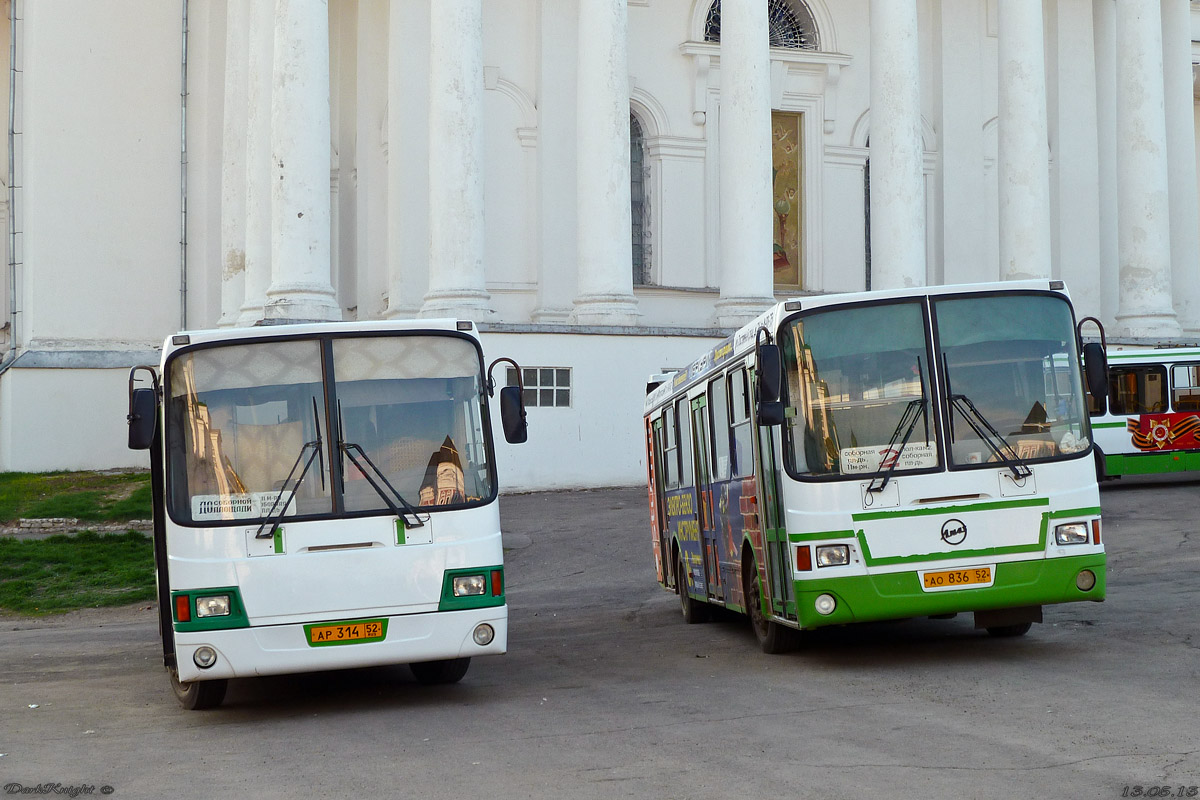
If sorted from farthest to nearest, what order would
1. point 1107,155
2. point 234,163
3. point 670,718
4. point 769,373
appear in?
point 1107,155 → point 234,163 → point 769,373 → point 670,718

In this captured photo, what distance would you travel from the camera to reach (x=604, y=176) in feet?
81.6

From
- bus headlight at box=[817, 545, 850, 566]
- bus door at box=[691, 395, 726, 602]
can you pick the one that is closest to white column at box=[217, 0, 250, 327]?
bus door at box=[691, 395, 726, 602]

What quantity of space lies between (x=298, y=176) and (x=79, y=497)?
20.4 ft

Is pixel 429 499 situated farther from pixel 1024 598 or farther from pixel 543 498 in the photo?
pixel 543 498

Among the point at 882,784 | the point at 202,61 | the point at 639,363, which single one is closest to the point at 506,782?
the point at 882,784

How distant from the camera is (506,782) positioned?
655cm

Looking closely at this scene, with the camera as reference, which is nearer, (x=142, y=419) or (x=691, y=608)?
(x=142, y=419)

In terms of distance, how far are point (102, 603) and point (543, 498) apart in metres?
8.06

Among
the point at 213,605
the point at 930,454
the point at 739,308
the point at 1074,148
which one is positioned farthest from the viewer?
the point at 1074,148

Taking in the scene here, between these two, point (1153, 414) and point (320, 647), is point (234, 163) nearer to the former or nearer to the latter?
point (1153, 414)

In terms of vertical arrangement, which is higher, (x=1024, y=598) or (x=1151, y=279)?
(x=1151, y=279)

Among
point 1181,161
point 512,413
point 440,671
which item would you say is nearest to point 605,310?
point 1181,161

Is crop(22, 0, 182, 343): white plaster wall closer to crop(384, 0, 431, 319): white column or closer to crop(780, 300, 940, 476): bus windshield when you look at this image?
crop(384, 0, 431, 319): white column

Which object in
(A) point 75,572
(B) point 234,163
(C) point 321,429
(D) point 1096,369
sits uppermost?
(B) point 234,163
